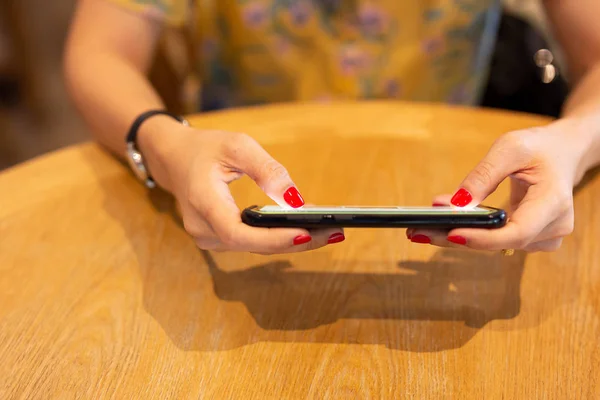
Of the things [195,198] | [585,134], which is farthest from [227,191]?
[585,134]

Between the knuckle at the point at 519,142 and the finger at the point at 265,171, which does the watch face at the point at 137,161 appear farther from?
the knuckle at the point at 519,142

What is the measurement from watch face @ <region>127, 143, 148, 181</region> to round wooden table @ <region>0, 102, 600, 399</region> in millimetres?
30

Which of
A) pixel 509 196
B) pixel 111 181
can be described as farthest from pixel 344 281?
pixel 111 181

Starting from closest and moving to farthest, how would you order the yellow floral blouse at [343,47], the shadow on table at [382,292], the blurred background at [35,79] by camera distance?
the shadow on table at [382,292], the yellow floral blouse at [343,47], the blurred background at [35,79]

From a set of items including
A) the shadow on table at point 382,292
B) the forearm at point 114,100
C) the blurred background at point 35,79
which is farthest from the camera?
the blurred background at point 35,79

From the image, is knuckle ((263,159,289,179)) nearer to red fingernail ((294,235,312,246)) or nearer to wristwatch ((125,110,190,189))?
red fingernail ((294,235,312,246))

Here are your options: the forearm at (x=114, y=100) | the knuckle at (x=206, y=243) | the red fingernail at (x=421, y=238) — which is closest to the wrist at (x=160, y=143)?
the forearm at (x=114, y=100)

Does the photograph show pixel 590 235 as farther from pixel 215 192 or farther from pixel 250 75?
pixel 250 75

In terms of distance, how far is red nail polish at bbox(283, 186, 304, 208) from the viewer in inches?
18.6

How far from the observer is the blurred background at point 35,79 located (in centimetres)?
192

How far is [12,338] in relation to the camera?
50 cm

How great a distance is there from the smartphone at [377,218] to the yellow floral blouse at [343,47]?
50 cm

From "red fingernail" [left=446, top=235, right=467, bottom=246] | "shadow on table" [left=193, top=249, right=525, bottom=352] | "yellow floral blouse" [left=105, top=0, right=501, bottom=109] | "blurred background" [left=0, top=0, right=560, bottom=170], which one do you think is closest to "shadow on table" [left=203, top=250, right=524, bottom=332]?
"shadow on table" [left=193, top=249, right=525, bottom=352]

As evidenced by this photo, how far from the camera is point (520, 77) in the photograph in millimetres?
1008
